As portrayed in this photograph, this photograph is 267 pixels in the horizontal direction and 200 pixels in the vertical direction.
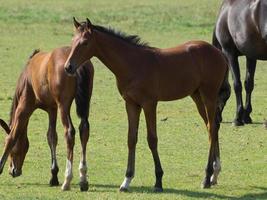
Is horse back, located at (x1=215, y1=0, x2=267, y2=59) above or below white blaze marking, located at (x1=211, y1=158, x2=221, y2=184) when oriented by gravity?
above

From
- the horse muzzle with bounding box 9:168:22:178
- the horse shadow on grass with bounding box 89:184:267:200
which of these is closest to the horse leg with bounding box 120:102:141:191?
the horse shadow on grass with bounding box 89:184:267:200

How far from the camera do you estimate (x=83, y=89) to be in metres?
10.7

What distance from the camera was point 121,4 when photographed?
137 ft

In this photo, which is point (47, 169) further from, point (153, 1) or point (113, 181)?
point (153, 1)

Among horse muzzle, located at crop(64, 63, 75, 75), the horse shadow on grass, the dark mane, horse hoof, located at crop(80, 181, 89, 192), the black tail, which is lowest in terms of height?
the horse shadow on grass

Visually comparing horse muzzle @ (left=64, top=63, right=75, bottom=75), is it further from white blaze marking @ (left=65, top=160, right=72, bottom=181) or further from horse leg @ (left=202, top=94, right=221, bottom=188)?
horse leg @ (left=202, top=94, right=221, bottom=188)

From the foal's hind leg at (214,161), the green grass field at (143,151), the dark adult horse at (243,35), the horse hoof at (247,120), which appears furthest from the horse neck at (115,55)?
the horse hoof at (247,120)

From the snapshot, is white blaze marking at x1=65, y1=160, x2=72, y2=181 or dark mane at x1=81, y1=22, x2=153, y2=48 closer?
dark mane at x1=81, y1=22, x2=153, y2=48

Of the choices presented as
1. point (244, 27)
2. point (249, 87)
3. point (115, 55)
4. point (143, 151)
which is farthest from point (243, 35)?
point (115, 55)

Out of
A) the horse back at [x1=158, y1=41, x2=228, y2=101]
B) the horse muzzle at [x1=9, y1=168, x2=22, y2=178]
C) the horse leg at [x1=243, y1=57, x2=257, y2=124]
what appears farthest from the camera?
the horse leg at [x1=243, y1=57, x2=257, y2=124]

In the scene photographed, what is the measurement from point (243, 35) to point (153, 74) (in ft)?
19.1

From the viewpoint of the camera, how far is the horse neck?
1041 centimetres

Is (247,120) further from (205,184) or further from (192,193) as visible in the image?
(192,193)

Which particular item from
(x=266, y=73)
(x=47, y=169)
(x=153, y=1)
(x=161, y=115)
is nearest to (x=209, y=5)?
(x=153, y=1)
